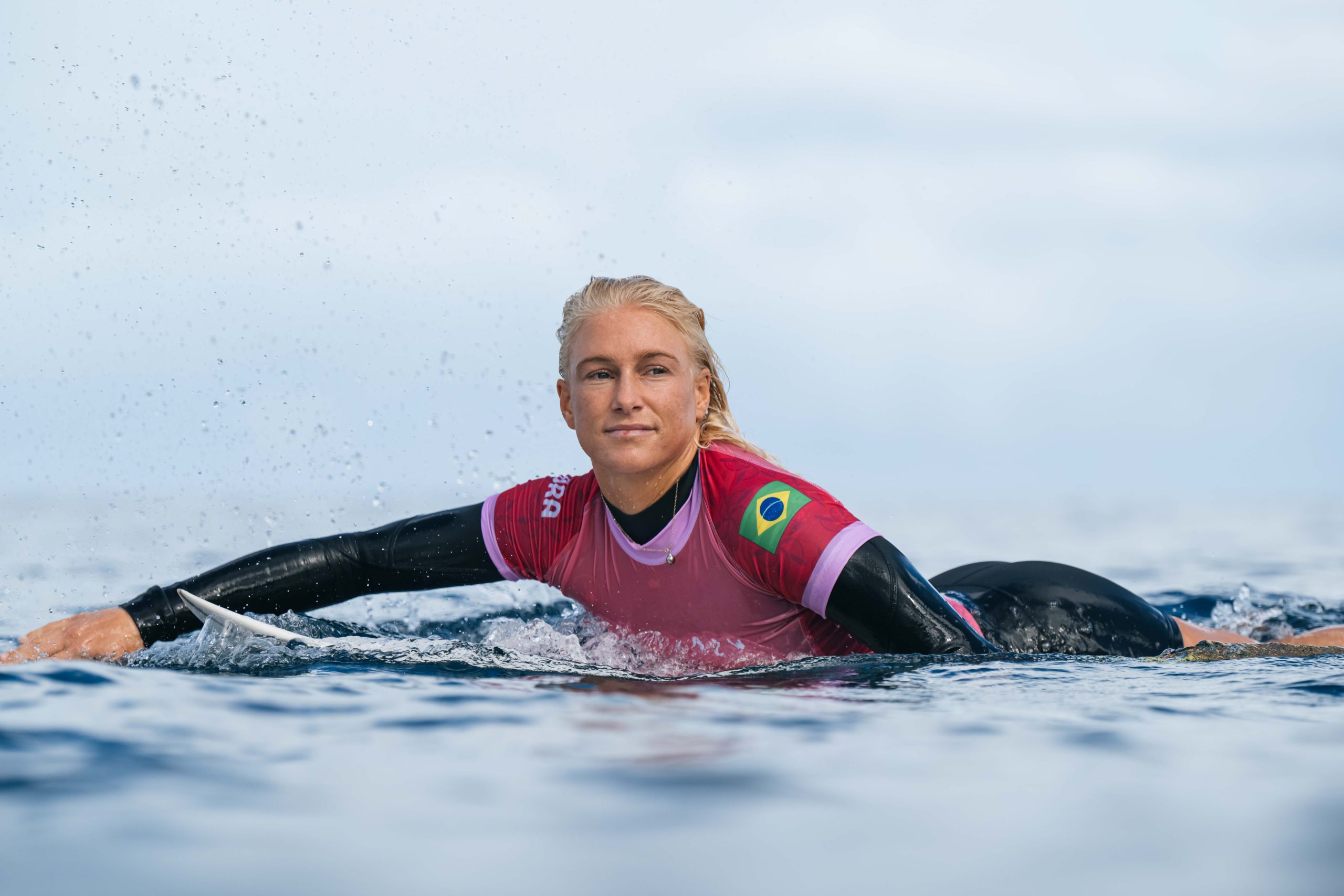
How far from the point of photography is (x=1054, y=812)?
2.24 meters

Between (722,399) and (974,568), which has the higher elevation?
(722,399)

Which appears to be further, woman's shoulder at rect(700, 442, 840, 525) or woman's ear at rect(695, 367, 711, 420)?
woman's ear at rect(695, 367, 711, 420)

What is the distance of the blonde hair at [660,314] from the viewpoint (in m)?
4.29

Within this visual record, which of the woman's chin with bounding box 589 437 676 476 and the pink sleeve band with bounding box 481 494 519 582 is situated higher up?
the woman's chin with bounding box 589 437 676 476

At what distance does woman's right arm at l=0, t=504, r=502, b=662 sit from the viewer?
4.76 meters

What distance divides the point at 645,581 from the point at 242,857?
257 cm

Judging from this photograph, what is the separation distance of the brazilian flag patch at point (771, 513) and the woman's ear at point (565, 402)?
3.03 feet

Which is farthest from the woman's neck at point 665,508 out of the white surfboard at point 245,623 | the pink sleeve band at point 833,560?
the white surfboard at point 245,623

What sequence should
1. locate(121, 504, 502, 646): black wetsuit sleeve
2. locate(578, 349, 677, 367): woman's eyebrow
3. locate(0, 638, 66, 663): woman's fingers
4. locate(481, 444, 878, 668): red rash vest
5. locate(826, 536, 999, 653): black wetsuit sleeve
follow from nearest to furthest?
locate(826, 536, 999, 653): black wetsuit sleeve
locate(481, 444, 878, 668): red rash vest
locate(0, 638, 66, 663): woman's fingers
locate(578, 349, 677, 367): woman's eyebrow
locate(121, 504, 502, 646): black wetsuit sleeve

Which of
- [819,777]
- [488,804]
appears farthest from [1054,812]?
[488,804]

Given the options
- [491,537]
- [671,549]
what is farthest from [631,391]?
[491,537]

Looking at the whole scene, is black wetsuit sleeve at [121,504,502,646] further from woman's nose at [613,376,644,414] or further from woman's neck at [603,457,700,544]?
woman's nose at [613,376,644,414]

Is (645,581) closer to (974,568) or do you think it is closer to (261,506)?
(974,568)

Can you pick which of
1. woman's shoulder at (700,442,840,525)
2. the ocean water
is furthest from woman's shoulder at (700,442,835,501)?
the ocean water
